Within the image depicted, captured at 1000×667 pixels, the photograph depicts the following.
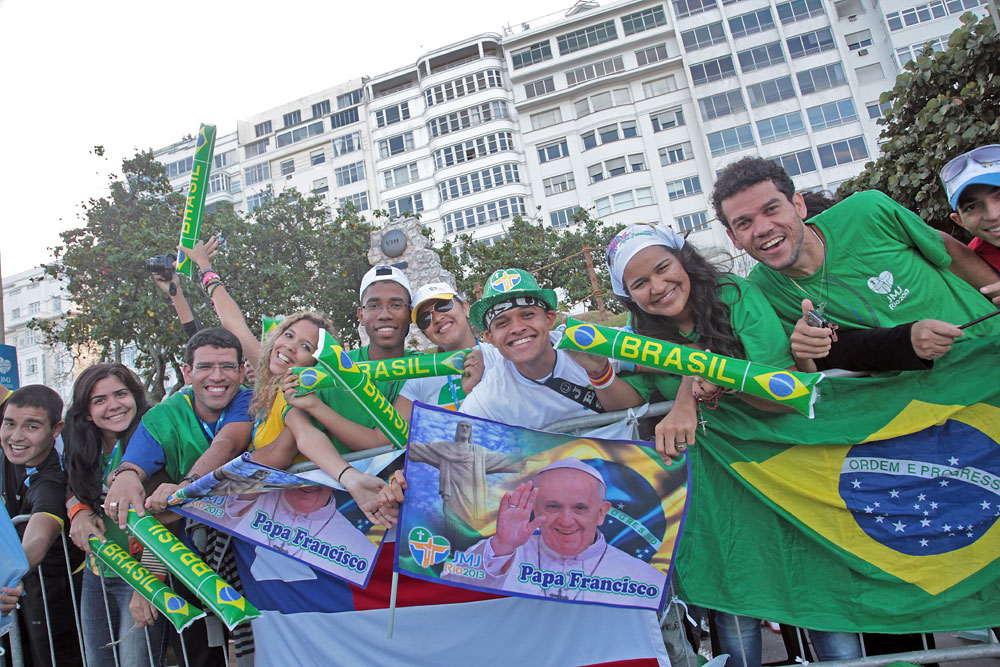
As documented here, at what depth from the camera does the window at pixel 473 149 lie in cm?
4209

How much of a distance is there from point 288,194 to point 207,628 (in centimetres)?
2581

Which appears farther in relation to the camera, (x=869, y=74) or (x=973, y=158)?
(x=869, y=74)

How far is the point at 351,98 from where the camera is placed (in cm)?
4859

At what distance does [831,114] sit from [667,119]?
930cm

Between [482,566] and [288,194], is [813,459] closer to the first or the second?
[482,566]

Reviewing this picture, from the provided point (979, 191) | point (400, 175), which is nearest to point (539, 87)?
point (400, 175)

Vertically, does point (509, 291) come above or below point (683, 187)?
below

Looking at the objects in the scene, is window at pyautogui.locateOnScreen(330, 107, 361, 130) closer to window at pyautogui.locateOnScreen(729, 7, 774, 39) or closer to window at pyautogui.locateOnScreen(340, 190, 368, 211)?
window at pyautogui.locateOnScreen(340, 190, 368, 211)

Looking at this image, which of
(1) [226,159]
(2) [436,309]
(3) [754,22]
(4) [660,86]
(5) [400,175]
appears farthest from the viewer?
(1) [226,159]

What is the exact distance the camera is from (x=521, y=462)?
2.89 metres

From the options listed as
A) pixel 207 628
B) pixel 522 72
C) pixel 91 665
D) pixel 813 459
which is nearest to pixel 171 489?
pixel 207 628

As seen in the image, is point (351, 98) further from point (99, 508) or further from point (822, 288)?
point (822, 288)

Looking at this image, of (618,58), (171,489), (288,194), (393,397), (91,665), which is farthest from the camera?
(618,58)

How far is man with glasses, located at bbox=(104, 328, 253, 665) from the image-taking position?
10.7 feet
